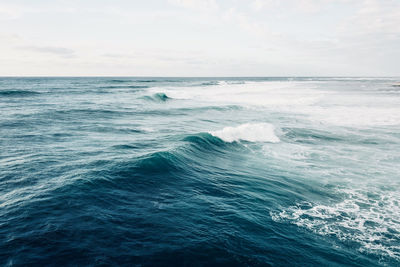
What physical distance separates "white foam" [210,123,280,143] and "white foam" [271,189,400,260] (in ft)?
33.6

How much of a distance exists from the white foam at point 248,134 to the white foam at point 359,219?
33.6 feet

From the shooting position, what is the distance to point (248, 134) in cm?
2267

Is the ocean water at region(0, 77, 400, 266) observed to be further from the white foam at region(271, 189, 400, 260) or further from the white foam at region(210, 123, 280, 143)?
the white foam at region(210, 123, 280, 143)

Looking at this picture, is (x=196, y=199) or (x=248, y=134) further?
(x=248, y=134)

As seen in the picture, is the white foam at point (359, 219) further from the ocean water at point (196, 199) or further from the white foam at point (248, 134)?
the white foam at point (248, 134)

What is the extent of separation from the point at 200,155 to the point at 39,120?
18.9 m

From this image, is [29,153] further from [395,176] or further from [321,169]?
[395,176]

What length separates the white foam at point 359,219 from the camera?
8665mm

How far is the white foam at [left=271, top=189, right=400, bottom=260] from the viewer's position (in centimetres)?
A: 866

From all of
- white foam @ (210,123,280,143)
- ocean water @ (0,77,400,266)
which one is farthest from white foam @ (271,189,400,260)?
white foam @ (210,123,280,143)

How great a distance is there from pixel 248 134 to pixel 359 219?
13137 mm

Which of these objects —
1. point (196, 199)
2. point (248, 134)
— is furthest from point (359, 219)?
point (248, 134)

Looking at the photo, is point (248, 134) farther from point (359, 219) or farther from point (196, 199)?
point (359, 219)

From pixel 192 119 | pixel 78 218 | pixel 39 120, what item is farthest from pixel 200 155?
pixel 39 120
